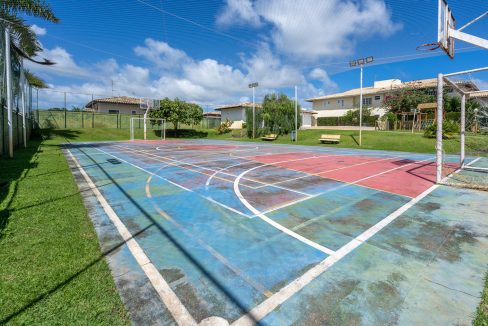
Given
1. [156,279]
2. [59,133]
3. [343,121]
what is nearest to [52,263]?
[156,279]

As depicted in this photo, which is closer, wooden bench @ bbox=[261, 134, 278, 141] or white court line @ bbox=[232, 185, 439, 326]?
white court line @ bbox=[232, 185, 439, 326]

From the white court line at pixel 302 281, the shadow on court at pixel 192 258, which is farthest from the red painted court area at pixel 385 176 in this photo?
the shadow on court at pixel 192 258

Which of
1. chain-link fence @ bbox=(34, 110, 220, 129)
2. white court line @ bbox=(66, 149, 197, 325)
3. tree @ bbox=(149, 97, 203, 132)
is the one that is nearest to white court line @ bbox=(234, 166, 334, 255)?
white court line @ bbox=(66, 149, 197, 325)

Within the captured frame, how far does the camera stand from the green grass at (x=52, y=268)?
2.99 metres

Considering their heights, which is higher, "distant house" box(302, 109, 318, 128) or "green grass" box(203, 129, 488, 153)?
"distant house" box(302, 109, 318, 128)

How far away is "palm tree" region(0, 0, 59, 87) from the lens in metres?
15.0

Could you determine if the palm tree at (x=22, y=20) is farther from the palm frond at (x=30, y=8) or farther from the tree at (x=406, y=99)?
the tree at (x=406, y=99)

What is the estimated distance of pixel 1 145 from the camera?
14.6 metres

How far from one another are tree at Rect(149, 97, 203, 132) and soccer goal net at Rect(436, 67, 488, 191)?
105 feet

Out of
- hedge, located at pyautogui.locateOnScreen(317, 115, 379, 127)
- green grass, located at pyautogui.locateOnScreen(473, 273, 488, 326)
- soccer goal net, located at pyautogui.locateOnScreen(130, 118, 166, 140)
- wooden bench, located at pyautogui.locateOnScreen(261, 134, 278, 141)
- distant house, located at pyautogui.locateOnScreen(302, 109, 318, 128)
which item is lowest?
green grass, located at pyautogui.locateOnScreen(473, 273, 488, 326)

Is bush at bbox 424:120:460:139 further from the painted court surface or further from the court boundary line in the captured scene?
the court boundary line

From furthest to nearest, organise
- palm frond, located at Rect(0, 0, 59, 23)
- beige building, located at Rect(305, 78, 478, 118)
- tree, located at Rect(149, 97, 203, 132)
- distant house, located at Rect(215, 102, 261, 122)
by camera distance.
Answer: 1. distant house, located at Rect(215, 102, 261, 122)
2. tree, located at Rect(149, 97, 203, 132)
3. beige building, located at Rect(305, 78, 478, 118)
4. palm frond, located at Rect(0, 0, 59, 23)

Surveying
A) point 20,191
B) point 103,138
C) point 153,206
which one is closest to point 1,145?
point 20,191

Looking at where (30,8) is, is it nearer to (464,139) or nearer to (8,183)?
(8,183)
